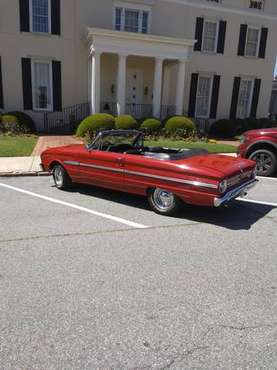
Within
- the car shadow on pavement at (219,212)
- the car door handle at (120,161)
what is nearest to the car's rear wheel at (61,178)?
the car shadow on pavement at (219,212)

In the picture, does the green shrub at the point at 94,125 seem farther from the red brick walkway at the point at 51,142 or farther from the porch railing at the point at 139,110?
the porch railing at the point at 139,110

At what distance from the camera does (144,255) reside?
4133 mm

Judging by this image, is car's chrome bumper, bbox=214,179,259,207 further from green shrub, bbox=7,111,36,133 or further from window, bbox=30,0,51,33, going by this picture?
window, bbox=30,0,51,33

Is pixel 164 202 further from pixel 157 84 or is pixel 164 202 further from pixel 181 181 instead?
pixel 157 84

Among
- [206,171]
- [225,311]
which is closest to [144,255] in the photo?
[225,311]

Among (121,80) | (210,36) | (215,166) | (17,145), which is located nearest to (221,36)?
(210,36)

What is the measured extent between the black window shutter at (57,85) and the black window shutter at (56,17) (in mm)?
1491

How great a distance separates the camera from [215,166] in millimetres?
5352

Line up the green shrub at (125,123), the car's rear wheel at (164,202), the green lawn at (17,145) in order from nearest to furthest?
the car's rear wheel at (164,202) < the green lawn at (17,145) < the green shrub at (125,123)

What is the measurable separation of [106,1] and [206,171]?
15984mm

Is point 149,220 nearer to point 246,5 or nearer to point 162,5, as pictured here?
point 162,5

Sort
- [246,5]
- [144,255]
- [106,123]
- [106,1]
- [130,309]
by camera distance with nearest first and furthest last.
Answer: [130,309] → [144,255] → [106,123] → [106,1] → [246,5]

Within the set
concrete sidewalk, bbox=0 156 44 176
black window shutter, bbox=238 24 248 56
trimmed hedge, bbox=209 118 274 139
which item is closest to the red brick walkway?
concrete sidewalk, bbox=0 156 44 176

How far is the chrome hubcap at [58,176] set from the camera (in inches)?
284
